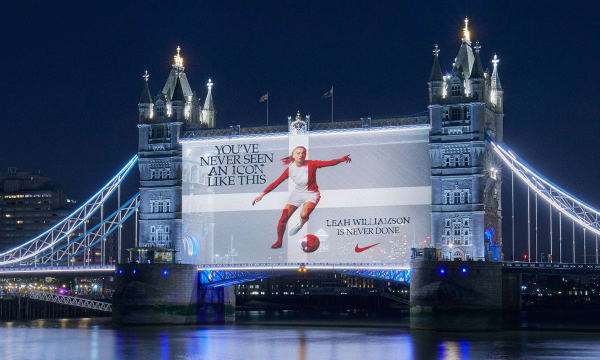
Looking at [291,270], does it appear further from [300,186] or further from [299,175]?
[299,175]

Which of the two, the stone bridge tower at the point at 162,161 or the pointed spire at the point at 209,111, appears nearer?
the stone bridge tower at the point at 162,161

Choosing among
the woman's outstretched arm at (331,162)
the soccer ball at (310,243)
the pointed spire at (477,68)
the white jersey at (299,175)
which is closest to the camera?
the pointed spire at (477,68)

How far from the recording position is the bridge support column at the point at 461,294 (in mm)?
80625

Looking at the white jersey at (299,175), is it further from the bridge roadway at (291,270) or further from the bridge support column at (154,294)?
the bridge support column at (154,294)

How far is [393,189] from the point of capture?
8844 centimetres

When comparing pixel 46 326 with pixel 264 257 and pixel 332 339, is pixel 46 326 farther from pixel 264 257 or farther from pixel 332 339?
pixel 332 339

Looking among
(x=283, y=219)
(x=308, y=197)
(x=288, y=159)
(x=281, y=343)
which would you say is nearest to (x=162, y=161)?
(x=288, y=159)

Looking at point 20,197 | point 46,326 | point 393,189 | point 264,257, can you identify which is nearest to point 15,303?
point 46,326

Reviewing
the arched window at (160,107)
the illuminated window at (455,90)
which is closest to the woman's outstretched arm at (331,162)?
the illuminated window at (455,90)

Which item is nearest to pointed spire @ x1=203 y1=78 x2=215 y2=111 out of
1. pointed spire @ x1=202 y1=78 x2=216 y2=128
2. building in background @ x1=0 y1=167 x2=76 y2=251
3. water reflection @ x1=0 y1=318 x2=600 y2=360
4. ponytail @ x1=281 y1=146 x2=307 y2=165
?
pointed spire @ x1=202 y1=78 x2=216 y2=128

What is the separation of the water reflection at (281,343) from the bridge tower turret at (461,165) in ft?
25.3

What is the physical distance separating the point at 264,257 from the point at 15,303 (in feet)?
116

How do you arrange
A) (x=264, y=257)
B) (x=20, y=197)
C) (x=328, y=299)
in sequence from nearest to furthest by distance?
(x=264, y=257)
(x=328, y=299)
(x=20, y=197)

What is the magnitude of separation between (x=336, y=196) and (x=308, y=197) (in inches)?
99.0
